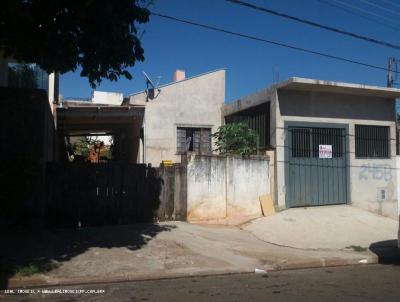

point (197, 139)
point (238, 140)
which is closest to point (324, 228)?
point (238, 140)

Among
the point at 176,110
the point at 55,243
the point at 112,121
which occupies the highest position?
the point at 176,110

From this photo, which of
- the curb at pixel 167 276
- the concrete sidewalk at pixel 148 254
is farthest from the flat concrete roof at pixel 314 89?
→ the curb at pixel 167 276

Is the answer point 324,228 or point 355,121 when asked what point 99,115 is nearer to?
point 324,228

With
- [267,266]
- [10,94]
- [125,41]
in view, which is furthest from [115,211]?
[125,41]

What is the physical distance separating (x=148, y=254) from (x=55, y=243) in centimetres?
197

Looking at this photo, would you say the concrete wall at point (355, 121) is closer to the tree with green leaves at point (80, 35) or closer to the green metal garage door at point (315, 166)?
the green metal garage door at point (315, 166)

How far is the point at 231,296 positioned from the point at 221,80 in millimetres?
13122

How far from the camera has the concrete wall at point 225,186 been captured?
13641 mm

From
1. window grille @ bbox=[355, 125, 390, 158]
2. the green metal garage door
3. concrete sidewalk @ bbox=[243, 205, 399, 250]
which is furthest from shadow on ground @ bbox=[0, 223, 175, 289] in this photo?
window grille @ bbox=[355, 125, 390, 158]

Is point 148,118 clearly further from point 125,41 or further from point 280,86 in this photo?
point 125,41

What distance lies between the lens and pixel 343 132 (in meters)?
16.6

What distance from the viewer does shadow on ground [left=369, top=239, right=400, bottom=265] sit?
11.0 m

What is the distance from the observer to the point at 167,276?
8.74 meters

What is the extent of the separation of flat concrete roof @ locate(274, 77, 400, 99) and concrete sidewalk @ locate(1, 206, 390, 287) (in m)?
4.79
